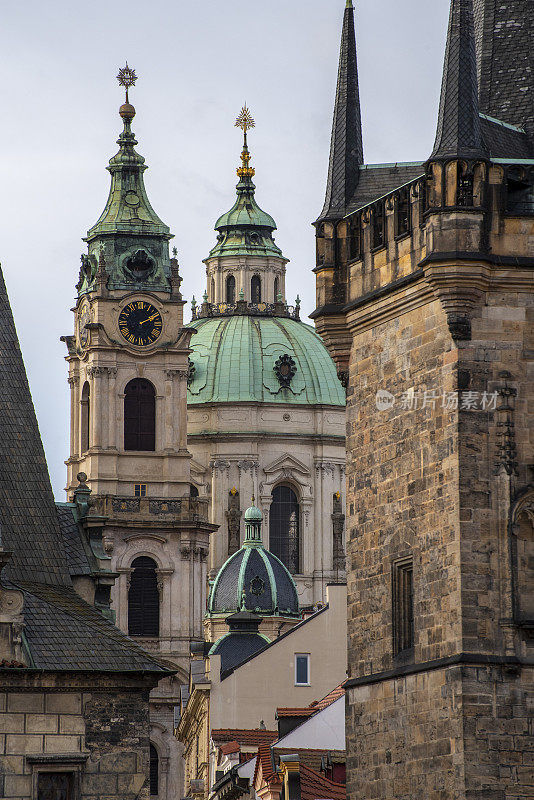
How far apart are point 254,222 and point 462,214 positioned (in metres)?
111

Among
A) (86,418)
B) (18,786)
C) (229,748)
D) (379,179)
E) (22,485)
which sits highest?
(86,418)

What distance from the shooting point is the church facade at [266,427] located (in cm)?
14638

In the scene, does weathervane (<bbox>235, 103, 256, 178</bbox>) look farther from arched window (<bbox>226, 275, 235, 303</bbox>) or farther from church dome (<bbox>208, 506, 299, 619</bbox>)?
church dome (<bbox>208, 506, 299, 619</bbox>)

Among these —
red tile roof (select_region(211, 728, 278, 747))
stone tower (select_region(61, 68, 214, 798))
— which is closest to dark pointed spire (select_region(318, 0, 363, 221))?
red tile roof (select_region(211, 728, 278, 747))

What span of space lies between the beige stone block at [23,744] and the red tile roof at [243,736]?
1018 inches

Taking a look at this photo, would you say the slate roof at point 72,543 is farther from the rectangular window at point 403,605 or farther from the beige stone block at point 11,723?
the rectangular window at point 403,605

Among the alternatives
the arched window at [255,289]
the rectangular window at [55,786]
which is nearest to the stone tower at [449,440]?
the rectangular window at [55,786]

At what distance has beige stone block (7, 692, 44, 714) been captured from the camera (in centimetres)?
4778

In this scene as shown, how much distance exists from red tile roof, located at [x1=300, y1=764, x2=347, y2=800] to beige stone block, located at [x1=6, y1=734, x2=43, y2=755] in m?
9.01

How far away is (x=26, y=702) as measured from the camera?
47875 mm

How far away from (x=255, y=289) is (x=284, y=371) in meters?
7.21

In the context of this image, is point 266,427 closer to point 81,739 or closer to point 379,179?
point 379,179

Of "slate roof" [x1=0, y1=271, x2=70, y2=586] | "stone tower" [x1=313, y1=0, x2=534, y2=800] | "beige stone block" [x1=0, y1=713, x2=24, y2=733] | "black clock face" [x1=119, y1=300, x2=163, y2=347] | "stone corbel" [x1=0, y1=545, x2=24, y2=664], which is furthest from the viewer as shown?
"black clock face" [x1=119, y1=300, x2=163, y2=347]

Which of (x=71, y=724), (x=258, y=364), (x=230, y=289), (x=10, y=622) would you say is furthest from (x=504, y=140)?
(x=230, y=289)
